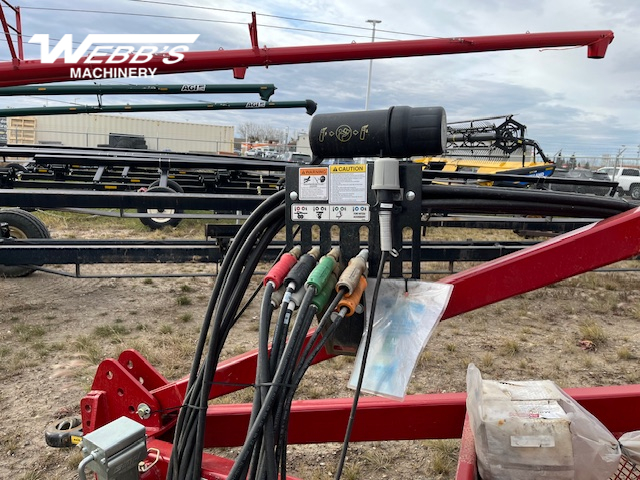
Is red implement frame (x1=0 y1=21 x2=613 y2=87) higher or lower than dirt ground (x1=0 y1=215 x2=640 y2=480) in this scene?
higher

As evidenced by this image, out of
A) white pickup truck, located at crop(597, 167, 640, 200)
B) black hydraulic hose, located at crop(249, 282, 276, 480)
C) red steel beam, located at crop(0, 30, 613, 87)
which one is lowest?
black hydraulic hose, located at crop(249, 282, 276, 480)

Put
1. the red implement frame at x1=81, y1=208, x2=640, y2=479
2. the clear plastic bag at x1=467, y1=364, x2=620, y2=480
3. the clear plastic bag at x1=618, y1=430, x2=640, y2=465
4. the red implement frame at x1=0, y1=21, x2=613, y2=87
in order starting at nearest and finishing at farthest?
the clear plastic bag at x1=467, y1=364, x2=620, y2=480 → the clear plastic bag at x1=618, y1=430, x2=640, y2=465 → the red implement frame at x1=81, y1=208, x2=640, y2=479 → the red implement frame at x1=0, y1=21, x2=613, y2=87

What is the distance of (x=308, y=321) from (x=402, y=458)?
1903 mm

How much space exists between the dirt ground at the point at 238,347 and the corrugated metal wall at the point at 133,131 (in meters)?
26.4

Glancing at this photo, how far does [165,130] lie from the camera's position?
36.1 meters

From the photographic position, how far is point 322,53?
5910 mm

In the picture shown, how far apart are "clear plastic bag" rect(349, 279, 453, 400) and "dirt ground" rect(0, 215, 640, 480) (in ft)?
4.92

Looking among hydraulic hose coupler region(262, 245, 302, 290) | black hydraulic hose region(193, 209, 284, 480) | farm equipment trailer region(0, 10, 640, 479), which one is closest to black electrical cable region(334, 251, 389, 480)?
farm equipment trailer region(0, 10, 640, 479)

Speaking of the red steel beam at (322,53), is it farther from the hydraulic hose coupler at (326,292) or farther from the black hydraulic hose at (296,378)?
the black hydraulic hose at (296,378)

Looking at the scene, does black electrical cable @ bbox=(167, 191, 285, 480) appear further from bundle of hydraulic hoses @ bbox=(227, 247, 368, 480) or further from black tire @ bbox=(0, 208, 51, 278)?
black tire @ bbox=(0, 208, 51, 278)

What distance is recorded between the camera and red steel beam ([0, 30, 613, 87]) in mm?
5250

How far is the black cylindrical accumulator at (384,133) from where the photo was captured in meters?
1.36

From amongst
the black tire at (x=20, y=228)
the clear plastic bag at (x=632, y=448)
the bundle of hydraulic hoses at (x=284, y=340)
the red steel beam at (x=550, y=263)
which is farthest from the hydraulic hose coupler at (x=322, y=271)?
the black tire at (x=20, y=228)

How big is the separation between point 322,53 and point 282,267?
204 inches
